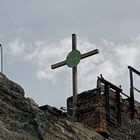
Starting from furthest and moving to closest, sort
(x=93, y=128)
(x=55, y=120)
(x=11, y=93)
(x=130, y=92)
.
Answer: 1. (x=130, y=92)
2. (x=93, y=128)
3. (x=55, y=120)
4. (x=11, y=93)

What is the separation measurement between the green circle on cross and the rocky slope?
2.35 metres

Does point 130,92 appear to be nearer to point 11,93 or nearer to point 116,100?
point 116,100

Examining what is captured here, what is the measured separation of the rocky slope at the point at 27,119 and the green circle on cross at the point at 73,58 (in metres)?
2.35

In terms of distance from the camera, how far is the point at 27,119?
9062 mm

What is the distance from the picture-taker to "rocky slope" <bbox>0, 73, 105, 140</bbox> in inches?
342

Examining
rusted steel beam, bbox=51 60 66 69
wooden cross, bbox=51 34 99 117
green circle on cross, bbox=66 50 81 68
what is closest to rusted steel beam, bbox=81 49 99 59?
wooden cross, bbox=51 34 99 117

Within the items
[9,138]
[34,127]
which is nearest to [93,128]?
[34,127]

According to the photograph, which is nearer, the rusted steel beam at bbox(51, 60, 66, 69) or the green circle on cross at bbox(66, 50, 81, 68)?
the green circle on cross at bbox(66, 50, 81, 68)

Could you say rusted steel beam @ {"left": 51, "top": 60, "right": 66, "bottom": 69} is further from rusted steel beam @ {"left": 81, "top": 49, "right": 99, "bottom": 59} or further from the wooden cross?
rusted steel beam @ {"left": 81, "top": 49, "right": 99, "bottom": 59}

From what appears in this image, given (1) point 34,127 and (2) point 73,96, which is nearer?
(1) point 34,127

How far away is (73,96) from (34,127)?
9.88 feet

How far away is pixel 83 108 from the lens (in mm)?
11875

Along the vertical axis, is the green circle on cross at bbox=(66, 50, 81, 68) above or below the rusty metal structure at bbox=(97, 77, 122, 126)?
above

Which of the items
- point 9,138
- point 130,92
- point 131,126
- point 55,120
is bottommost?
point 9,138
